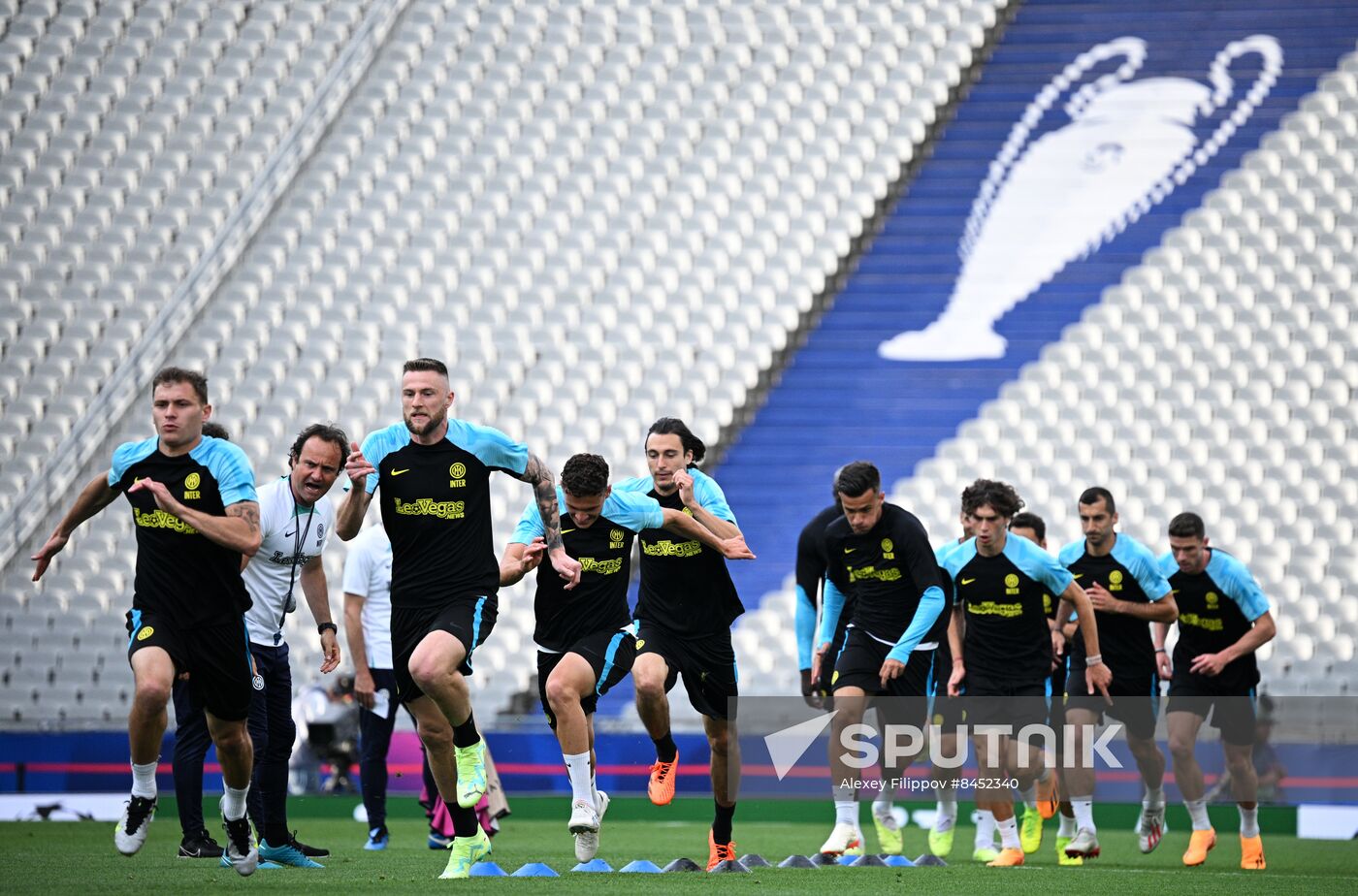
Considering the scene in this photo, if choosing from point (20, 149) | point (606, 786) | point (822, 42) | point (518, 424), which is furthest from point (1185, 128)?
point (20, 149)

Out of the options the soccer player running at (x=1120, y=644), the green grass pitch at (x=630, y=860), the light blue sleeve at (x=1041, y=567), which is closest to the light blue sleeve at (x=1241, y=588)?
the soccer player running at (x=1120, y=644)

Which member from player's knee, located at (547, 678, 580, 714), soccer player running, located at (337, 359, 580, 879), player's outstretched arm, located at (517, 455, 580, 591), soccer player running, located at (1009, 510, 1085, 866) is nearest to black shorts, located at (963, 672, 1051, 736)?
soccer player running, located at (1009, 510, 1085, 866)

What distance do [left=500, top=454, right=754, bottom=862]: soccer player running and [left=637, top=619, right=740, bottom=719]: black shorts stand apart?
0.42 ft

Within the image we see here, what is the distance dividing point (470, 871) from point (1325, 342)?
45.6ft

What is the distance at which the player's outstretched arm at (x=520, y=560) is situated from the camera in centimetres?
837

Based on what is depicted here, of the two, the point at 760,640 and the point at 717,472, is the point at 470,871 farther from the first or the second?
the point at 717,472

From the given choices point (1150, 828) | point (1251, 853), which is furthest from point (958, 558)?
point (1251, 853)

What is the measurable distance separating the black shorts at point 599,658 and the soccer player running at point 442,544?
703 mm

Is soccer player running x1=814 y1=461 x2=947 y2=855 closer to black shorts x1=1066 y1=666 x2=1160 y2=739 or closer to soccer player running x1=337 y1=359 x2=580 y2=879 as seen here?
black shorts x1=1066 y1=666 x2=1160 y2=739

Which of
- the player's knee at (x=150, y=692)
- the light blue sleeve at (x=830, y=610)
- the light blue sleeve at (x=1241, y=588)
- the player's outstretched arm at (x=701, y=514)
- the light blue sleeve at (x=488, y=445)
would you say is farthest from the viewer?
the light blue sleeve at (x=1241, y=588)

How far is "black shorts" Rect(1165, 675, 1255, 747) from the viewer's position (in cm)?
1152

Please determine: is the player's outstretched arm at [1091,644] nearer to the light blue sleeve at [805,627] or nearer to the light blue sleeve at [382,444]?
the light blue sleeve at [805,627]

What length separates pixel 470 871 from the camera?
26.7 ft

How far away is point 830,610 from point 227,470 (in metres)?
4.44
